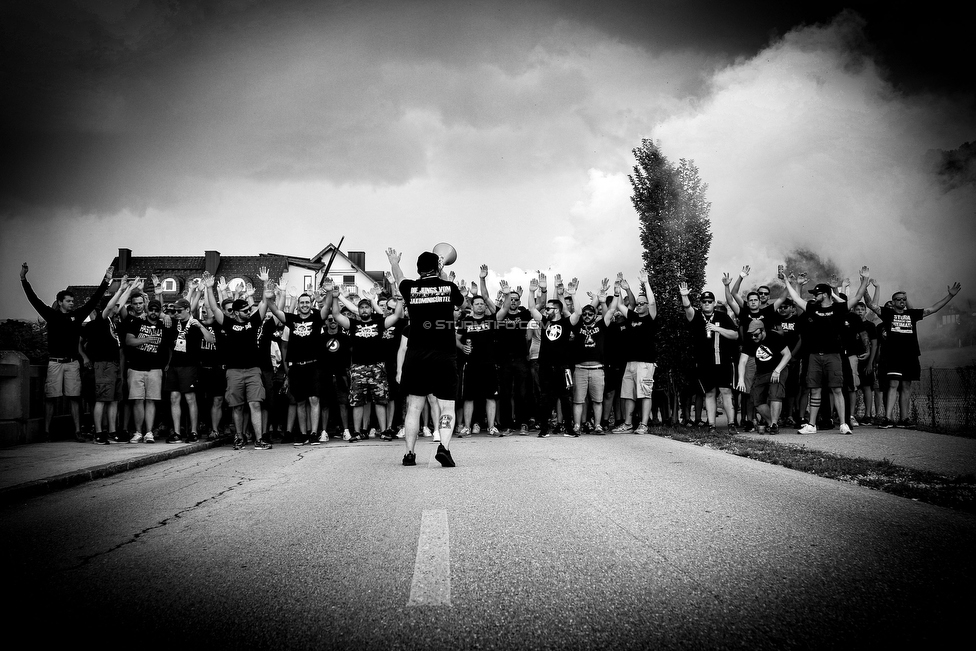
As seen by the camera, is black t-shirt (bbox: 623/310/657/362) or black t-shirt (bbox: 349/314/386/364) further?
black t-shirt (bbox: 623/310/657/362)

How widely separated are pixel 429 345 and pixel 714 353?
5.69m

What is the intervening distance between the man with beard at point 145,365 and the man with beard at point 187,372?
20 centimetres

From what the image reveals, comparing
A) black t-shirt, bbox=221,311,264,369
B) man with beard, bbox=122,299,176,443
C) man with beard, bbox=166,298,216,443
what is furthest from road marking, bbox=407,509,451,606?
man with beard, bbox=122,299,176,443

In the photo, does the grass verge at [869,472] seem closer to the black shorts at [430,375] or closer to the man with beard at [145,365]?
the black shorts at [430,375]

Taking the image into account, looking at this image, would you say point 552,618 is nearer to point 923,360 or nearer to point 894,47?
point 894,47

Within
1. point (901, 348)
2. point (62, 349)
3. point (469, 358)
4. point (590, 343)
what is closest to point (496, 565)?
point (469, 358)

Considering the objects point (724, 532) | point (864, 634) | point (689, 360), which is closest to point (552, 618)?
point (864, 634)

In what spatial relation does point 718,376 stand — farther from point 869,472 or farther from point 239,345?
point 239,345

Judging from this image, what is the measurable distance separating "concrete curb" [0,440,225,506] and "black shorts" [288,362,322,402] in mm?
1760

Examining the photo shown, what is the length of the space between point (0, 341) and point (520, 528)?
10.4 m

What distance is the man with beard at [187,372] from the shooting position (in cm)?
938

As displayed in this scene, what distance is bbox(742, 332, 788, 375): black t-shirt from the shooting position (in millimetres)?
9500

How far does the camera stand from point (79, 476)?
6.09m

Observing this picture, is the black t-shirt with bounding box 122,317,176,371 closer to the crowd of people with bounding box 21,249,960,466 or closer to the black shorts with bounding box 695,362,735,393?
the crowd of people with bounding box 21,249,960,466
